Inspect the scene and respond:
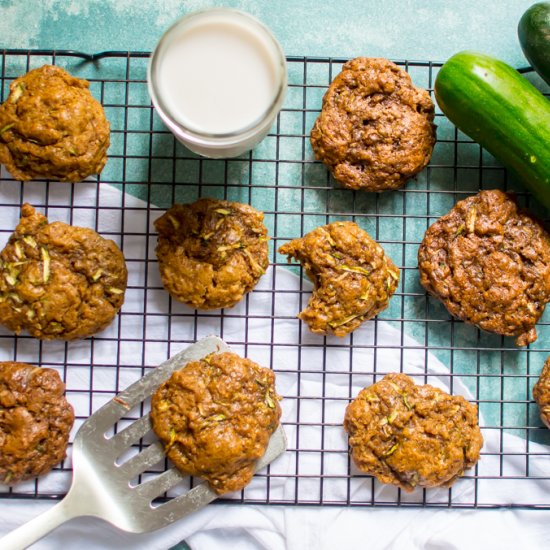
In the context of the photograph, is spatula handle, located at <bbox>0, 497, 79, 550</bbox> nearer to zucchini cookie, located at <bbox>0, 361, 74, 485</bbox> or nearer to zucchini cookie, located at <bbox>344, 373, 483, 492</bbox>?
zucchini cookie, located at <bbox>0, 361, 74, 485</bbox>

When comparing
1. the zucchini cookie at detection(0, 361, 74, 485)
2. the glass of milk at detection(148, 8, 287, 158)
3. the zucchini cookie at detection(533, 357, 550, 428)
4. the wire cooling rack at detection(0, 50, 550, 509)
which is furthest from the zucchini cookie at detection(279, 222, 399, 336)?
the zucchini cookie at detection(0, 361, 74, 485)

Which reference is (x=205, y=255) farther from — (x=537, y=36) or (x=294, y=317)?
(x=537, y=36)

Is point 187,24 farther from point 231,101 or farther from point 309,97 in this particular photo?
point 309,97

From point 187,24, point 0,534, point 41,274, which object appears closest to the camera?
point 187,24

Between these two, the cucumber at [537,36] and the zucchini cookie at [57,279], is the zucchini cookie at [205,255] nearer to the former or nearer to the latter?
the zucchini cookie at [57,279]

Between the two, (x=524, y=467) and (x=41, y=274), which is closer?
(x=41, y=274)

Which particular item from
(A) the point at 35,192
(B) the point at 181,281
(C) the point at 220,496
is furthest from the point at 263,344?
(A) the point at 35,192

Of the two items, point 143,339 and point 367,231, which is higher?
point 367,231
